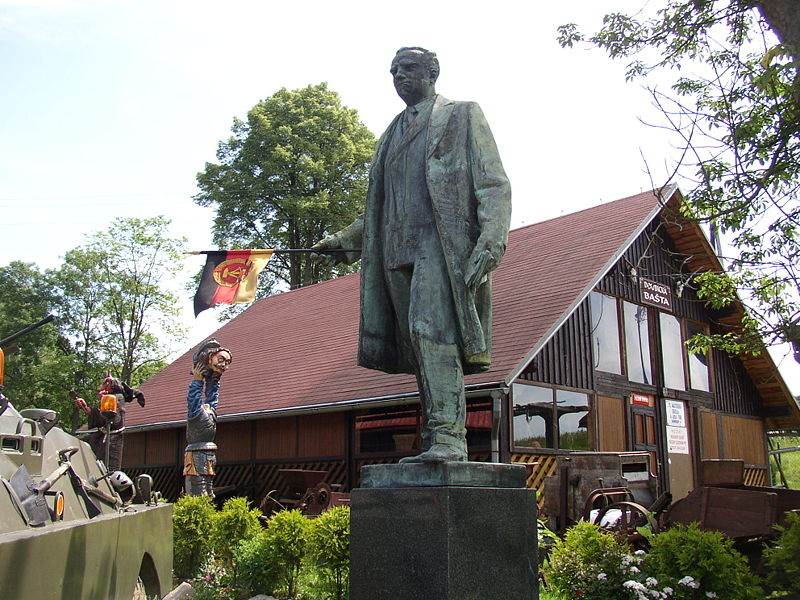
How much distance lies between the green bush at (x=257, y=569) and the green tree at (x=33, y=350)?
18853 millimetres

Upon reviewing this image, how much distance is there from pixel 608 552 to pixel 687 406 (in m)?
13.3

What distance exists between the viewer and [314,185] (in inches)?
1272

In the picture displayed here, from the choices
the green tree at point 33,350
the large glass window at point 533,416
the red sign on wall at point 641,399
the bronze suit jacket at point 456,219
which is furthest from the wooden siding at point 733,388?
the green tree at point 33,350

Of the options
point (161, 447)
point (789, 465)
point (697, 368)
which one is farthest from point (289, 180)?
point (789, 465)

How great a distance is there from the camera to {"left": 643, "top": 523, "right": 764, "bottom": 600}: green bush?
536 cm

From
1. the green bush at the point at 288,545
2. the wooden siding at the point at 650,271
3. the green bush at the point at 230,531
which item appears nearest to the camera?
the green bush at the point at 288,545

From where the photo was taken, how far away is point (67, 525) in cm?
491

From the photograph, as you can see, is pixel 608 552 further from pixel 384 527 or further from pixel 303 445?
pixel 303 445

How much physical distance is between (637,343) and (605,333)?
1.25m

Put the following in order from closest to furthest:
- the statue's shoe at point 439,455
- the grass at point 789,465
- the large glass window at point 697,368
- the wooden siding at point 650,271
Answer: the statue's shoe at point 439,455
the wooden siding at point 650,271
the large glass window at point 697,368
the grass at point 789,465

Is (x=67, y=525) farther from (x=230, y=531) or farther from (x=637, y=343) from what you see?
(x=637, y=343)

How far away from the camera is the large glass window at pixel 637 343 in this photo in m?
17.1

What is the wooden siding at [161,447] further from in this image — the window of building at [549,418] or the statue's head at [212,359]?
the statue's head at [212,359]

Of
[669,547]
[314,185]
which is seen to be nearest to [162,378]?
[314,185]
